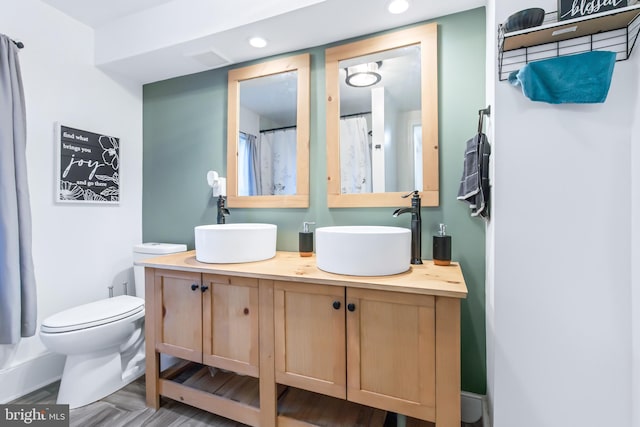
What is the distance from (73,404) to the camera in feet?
4.91

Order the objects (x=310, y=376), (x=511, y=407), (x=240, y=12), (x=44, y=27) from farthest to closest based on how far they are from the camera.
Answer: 1. (x=44, y=27)
2. (x=240, y=12)
3. (x=310, y=376)
4. (x=511, y=407)

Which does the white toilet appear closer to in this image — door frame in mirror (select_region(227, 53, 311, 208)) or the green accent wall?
the green accent wall

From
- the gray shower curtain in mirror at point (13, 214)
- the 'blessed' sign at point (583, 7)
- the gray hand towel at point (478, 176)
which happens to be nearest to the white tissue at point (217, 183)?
the gray shower curtain in mirror at point (13, 214)

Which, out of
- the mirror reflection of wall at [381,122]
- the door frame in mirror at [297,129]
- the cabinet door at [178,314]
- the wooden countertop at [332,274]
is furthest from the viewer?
the door frame in mirror at [297,129]

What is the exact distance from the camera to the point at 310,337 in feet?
3.84

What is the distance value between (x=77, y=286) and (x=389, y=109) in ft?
7.66

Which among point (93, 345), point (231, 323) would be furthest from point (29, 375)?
point (231, 323)

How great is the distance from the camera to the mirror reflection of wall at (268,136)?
5.93 ft

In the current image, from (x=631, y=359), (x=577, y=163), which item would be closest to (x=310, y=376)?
(x=631, y=359)

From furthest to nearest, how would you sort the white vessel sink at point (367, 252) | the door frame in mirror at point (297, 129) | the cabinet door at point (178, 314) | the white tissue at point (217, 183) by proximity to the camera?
the white tissue at point (217, 183) → the door frame in mirror at point (297, 129) → the cabinet door at point (178, 314) → the white vessel sink at point (367, 252)

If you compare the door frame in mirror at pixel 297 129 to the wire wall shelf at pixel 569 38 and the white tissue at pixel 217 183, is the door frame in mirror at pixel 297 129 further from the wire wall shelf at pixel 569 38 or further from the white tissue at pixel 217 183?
the wire wall shelf at pixel 569 38

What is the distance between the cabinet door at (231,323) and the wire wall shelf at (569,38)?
132 centimetres

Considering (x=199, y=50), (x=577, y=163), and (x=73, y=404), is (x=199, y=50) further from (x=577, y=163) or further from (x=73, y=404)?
(x=73, y=404)

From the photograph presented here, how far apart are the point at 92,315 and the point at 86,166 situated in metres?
1.05
